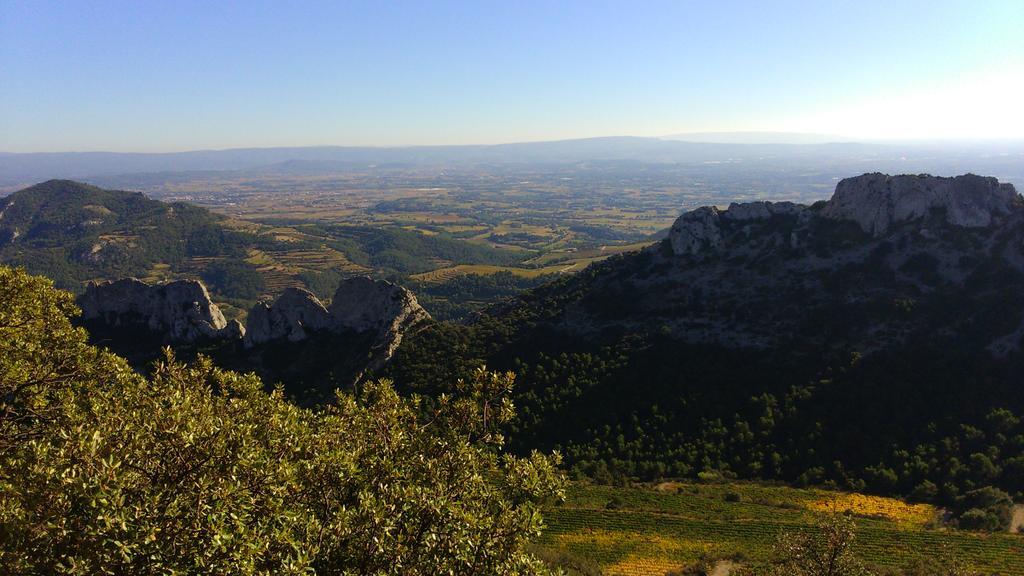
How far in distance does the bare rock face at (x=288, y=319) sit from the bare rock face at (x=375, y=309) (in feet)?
7.51

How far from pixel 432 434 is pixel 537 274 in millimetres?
155002

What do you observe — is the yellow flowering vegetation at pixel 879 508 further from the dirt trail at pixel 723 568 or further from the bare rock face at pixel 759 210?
the bare rock face at pixel 759 210

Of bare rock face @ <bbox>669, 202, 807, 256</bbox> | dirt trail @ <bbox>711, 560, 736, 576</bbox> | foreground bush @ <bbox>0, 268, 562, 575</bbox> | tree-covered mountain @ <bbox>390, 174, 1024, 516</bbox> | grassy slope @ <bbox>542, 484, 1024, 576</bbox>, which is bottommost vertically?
grassy slope @ <bbox>542, 484, 1024, 576</bbox>

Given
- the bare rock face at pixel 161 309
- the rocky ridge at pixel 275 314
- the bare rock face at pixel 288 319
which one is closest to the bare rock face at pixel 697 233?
the rocky ridge at pixel 275 314

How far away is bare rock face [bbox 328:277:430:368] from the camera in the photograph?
6944cm

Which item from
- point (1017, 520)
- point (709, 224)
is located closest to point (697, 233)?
point (709, 224)

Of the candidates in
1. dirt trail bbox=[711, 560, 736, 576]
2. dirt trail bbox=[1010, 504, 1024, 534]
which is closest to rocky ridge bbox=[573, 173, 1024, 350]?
dirt trail bbox=[1010, 504, 1024, 534]

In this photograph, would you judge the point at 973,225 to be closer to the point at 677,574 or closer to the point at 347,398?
the point at 677,574

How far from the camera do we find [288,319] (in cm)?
7150

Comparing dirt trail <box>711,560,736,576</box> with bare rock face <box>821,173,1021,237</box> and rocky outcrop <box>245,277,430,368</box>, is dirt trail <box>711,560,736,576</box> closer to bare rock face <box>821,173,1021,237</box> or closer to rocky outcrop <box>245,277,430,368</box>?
rocky outcrop <box>245,277,430,368</box>

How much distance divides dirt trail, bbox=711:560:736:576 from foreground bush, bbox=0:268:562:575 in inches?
995

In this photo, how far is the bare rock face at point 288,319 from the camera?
7119 cm

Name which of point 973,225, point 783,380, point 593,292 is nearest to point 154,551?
point 783,380

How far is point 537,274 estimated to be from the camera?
557ft
